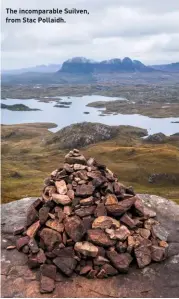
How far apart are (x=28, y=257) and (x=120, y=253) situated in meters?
6.25

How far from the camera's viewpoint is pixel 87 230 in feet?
85.1

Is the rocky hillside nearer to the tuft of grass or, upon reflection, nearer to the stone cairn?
the tuft of grass

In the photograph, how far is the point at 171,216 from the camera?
32.4 m

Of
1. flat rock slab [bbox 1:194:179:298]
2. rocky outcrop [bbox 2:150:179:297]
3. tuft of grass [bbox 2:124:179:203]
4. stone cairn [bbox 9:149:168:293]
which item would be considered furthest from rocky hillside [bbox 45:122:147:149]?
flat rock slab [bbox 1:194:179:298]

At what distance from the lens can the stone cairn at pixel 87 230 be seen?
24.8 metres

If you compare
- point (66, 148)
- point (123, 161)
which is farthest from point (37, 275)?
point (66, 148)

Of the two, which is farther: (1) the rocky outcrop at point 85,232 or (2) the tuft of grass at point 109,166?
(2) the tuft of grass at point 109,166

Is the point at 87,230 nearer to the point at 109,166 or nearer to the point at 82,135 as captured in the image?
the point at 109,166

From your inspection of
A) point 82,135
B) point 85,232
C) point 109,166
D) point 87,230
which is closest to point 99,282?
point 85,232

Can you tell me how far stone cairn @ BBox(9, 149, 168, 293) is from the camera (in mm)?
24750

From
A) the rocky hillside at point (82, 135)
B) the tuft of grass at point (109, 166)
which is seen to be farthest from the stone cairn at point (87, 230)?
the rocky hillside at point (82, 135)

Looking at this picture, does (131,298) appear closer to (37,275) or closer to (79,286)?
(79,286)

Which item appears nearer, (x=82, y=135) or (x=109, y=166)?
(x=109, y=166)

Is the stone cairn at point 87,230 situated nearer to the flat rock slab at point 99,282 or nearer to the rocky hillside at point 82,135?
the flat rock slab at point 99,282
